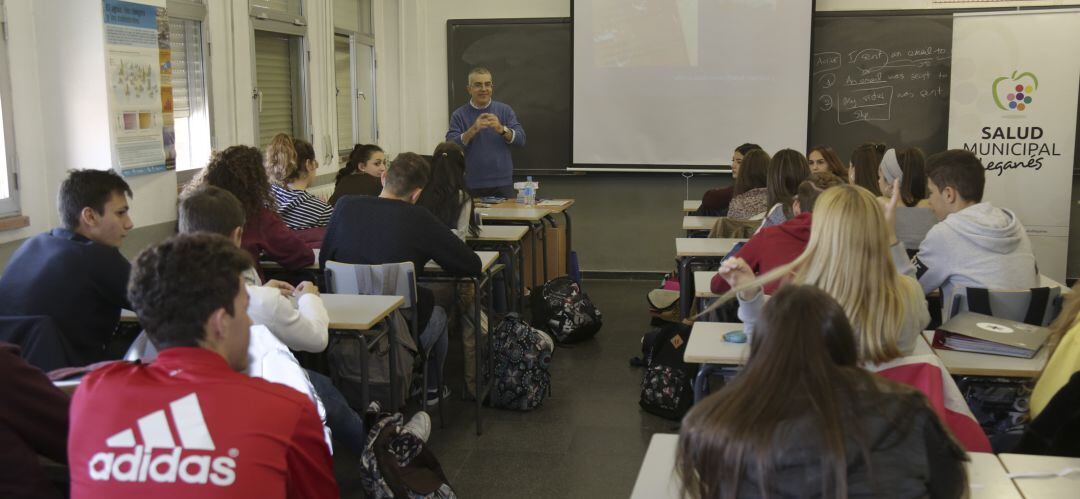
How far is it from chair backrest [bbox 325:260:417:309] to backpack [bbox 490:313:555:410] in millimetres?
862

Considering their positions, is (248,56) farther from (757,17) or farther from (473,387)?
(757,17)

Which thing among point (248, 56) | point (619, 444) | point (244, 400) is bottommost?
point (619, 444)

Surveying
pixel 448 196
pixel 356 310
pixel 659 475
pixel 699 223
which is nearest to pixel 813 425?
pixel 659 475

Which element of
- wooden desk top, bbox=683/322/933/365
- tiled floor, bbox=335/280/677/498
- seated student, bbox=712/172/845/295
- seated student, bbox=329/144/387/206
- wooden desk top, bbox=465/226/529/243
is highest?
seated student, bbox=329/144/387/206

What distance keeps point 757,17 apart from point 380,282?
15.6 ft

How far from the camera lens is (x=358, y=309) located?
3.59 metres

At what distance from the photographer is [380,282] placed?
4047mm

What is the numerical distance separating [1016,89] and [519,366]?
483cm

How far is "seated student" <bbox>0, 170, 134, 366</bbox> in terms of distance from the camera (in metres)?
2.96

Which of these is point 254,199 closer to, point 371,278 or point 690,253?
point 371,278

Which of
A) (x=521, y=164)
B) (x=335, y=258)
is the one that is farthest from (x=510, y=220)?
(x=335, y=258)

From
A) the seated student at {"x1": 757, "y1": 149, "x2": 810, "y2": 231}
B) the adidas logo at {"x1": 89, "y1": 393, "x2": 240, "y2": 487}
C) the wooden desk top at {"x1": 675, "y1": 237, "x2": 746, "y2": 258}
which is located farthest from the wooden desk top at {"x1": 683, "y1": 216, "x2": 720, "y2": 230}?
the adidas logo at {"x1": 89, "y1": 393, "x2": 240, "y2": 487}

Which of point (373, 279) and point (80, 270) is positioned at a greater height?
point (80, 270)

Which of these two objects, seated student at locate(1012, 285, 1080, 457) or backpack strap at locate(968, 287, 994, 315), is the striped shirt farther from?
seated student at locate(1012, 285, 1080, 457)
